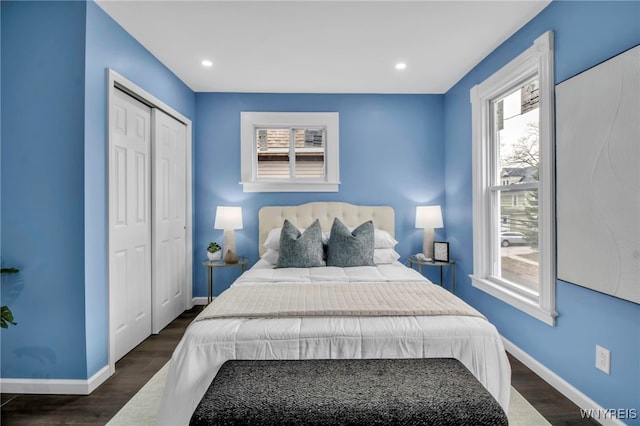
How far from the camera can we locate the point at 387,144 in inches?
161

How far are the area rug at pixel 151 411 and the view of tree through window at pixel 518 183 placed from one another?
911 millimetres

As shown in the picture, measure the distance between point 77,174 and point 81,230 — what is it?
14.4 inches

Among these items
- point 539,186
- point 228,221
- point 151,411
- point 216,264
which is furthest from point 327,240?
point 151,411

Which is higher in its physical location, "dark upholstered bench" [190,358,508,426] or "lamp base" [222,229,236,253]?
"lamp base" [222,229,236,253]

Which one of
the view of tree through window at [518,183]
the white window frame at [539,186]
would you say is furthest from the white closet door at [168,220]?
the view of tree through window at [518,183]

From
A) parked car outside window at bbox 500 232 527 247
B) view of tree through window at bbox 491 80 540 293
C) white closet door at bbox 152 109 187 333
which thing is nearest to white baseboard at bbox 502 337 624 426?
view of tree through window at bbox 491 80 540 293

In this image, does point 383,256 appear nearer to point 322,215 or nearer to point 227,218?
point 322,215

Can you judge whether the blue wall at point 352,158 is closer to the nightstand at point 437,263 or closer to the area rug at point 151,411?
the nightstand at point 437,263

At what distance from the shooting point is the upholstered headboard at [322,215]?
13.0 ft

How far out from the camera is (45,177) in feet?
7.12

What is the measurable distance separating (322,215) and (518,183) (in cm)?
205

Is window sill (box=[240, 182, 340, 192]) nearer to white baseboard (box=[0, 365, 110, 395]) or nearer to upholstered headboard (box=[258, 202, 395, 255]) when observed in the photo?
upholstered headboard (box=[258, 202, 395, 255])

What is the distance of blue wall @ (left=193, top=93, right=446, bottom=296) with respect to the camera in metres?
4.04

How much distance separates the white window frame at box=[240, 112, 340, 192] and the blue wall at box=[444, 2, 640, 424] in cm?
177
